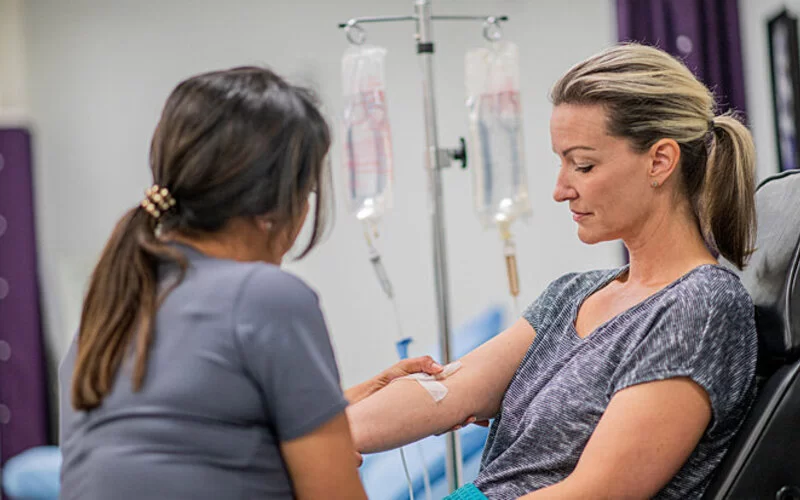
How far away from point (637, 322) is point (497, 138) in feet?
3.23

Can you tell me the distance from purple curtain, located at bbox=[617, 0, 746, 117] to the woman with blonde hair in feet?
6.41

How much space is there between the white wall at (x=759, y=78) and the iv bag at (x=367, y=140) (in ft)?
5.20

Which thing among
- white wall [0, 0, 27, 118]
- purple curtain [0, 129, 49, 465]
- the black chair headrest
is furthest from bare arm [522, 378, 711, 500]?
white wall [0, 0, 27, 118]

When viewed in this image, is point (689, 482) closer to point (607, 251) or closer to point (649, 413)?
point (649, 413)

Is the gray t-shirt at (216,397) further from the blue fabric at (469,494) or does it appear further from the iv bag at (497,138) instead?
the iv bag at (497,138)

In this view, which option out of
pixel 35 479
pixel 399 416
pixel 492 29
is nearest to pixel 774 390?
pixel 399 416

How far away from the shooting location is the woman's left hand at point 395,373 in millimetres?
1480

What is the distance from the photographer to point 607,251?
3.46 metres

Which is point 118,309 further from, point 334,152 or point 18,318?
point 18,318

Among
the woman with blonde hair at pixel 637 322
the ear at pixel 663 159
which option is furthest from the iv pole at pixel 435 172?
the ear at pixel 663 159

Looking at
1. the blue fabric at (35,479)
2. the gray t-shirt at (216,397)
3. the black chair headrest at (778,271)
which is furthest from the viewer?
the blue fabric at (35,479)

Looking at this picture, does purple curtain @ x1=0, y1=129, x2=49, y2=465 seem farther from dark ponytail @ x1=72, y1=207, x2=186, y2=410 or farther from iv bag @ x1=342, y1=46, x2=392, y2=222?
dark ponytail @ x1=72, y1=207, x2=186, y2=410

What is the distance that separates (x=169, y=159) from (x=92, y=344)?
21 centimetres

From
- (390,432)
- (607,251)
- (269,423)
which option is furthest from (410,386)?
(607,251)
